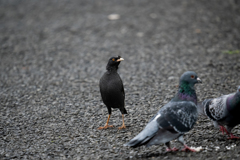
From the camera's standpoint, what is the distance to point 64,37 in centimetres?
988

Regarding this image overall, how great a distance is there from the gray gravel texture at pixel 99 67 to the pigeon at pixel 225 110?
0.90ft

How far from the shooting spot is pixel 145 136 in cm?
365

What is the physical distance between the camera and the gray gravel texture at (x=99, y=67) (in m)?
4.36

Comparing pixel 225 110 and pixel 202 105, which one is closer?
pixel 225 110

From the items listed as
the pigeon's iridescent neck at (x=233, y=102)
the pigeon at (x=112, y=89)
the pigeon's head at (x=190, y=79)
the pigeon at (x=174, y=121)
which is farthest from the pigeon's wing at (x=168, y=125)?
the pigeon at (x=112, y=89)

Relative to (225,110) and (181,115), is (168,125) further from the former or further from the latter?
(225,110)

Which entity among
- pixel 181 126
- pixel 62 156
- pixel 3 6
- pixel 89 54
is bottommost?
pixel 62 156

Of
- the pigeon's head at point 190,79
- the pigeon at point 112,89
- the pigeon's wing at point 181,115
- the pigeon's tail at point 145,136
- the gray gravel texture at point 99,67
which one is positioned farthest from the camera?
the pigeon at point 112,89

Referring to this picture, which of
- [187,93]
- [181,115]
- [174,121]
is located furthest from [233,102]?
[174,121]

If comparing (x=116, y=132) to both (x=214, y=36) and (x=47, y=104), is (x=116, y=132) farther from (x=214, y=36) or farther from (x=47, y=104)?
(x=214, y=36)

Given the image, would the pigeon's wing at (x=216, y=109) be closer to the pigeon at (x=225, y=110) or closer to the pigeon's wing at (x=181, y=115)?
the pigeon at (x=225, y=110)

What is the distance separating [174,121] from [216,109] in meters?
0.68

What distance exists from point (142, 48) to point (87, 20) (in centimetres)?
322

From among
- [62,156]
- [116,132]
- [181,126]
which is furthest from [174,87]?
[62,156]
